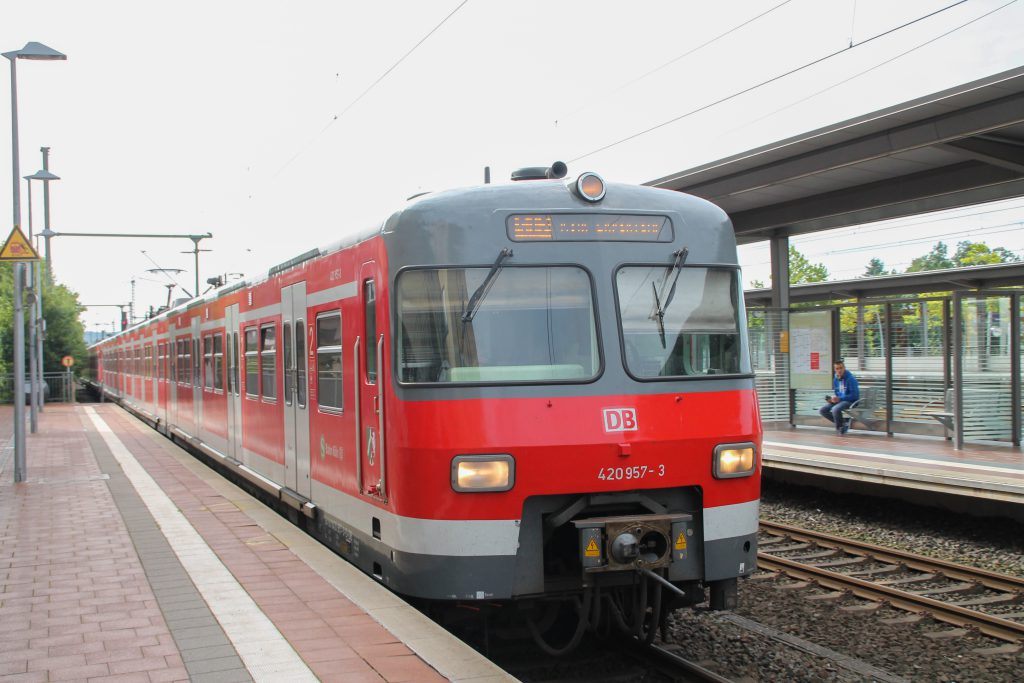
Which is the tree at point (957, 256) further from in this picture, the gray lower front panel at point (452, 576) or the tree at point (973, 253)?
the gray lower front panel at point (452, 576)

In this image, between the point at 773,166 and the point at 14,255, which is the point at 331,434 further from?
the point at 773,166

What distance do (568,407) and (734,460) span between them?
1.20 m

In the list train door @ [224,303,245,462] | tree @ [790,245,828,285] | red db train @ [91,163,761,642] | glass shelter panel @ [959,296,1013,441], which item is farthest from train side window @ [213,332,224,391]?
tree @ [790,245,828,285]

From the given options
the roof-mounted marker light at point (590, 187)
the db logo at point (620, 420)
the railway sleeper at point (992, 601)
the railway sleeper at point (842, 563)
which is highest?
the roof-mounted marker light at point (590, 187)

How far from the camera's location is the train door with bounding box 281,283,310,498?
877 cm

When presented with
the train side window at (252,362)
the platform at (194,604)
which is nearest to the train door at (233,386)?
the train side window at (252,362)

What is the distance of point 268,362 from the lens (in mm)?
10430

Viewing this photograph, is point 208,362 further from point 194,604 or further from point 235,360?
point 194,604

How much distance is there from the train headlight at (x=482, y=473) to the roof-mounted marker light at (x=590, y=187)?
177cm

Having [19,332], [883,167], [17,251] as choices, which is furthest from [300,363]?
[883,167]

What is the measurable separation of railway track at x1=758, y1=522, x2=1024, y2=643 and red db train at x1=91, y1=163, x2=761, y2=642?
2.45 meters

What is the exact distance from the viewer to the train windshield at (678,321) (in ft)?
20.6

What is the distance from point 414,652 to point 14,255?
10244 mm

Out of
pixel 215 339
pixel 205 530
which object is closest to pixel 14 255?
pixel 215 339
